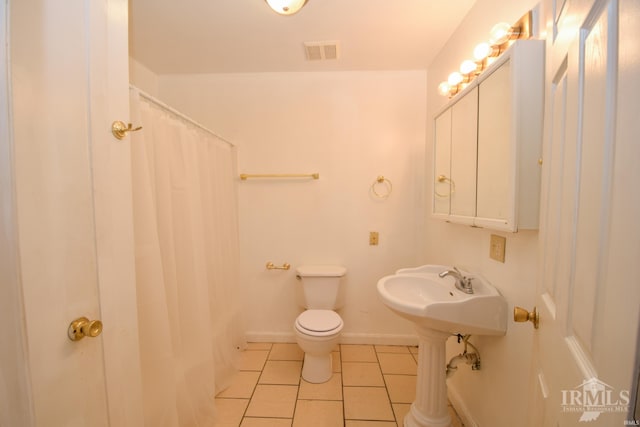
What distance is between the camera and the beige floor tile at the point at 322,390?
154 centimetres

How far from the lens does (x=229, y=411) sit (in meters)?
1.44

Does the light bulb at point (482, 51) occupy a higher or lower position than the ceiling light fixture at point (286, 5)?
lower

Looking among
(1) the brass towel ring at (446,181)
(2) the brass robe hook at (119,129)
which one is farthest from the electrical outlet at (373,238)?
(2) the brass robe hook at (119,129)

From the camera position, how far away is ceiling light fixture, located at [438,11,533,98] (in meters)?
0.95

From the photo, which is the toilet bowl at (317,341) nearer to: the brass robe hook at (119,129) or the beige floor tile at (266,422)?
the beige floor tile at (266,422)

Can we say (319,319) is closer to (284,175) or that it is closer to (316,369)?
(316,369)

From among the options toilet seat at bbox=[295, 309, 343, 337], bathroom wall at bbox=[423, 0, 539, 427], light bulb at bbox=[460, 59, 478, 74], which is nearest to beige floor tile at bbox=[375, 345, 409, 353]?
bathroom wall at bbox=[423, 0, 539, 427]

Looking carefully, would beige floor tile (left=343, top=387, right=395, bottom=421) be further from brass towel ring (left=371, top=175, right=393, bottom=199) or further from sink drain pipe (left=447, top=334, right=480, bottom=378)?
brass towel ring (left=371, top=175, right=393, bottom=199)

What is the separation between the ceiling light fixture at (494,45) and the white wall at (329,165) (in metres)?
0.69

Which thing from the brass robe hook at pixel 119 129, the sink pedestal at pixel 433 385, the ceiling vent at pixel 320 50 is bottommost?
the sink pedestal at pixel 433 385

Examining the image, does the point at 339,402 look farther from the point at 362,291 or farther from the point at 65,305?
the point at 65,305

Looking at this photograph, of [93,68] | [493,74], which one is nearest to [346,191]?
[493,74]

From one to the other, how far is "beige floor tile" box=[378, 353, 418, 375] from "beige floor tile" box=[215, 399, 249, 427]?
40.7 inches

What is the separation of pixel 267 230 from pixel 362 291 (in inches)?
40.3
